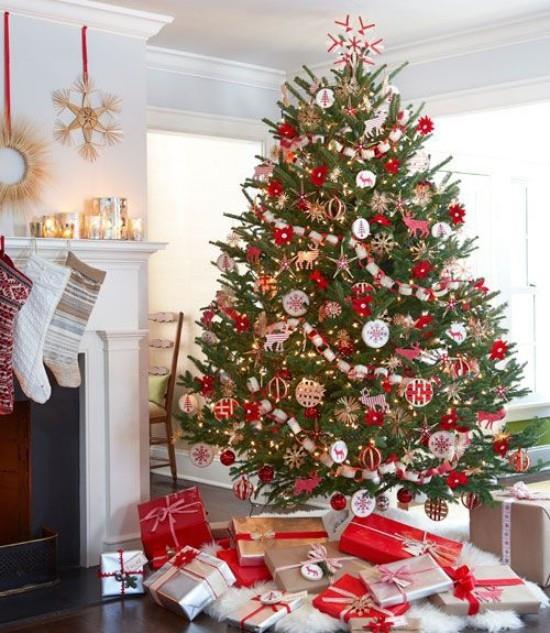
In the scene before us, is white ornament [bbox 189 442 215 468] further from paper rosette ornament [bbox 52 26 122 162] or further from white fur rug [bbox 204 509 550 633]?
paper rosette ornament [bbox 52 26 122 162]

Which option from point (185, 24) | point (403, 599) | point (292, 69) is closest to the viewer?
point (403, 599)

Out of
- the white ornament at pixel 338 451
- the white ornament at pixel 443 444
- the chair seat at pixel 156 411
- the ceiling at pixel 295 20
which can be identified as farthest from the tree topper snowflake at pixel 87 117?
the chair seat at pixel 156 411

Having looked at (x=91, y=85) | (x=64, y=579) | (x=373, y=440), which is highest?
(x=91, y=85)

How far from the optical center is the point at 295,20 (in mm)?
4934

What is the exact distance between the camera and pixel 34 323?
415 cm

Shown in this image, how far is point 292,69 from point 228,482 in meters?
2.51

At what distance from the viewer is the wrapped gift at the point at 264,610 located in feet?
11.8

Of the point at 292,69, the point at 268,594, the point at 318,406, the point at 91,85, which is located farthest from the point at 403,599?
the point at 292,69

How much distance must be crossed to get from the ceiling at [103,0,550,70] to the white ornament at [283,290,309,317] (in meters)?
1.42

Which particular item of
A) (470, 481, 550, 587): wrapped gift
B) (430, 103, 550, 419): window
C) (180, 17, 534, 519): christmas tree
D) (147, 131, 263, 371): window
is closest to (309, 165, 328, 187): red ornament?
(180, 17, 534, 519): christmas tree

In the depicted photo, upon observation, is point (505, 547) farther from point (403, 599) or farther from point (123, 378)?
point (123, 378)

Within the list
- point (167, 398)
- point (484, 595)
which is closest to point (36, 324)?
point (484, 595)

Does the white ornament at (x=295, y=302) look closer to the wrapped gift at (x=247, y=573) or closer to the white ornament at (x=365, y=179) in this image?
the white ornament at (x=365, y=179)

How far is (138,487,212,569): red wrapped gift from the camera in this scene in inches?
172
